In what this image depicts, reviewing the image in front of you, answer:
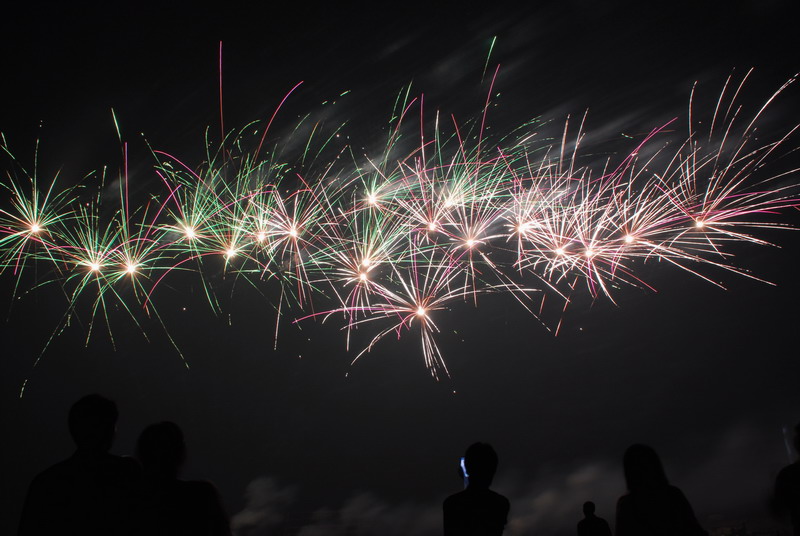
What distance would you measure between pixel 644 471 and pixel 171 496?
3272mm

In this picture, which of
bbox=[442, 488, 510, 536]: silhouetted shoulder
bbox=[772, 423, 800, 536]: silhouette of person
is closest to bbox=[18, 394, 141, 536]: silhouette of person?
bbox=[442, 488, 510, 536]: silhouetted shoulder

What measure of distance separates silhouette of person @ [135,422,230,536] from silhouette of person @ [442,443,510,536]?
1.49m

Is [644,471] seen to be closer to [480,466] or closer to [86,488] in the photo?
[480,466]

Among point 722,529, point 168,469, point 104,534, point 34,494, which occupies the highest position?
point 722,529

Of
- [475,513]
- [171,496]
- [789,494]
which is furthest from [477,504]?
[789,494]

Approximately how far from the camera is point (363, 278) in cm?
1228

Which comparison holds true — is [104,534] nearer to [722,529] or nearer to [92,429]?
[92,429]

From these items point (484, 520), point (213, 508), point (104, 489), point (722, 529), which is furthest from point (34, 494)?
point (722, 529)

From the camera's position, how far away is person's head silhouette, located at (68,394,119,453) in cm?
329

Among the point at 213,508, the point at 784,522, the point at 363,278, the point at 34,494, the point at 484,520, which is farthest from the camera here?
the point at 363,278

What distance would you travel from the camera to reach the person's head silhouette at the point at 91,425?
10.8ft

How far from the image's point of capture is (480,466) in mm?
3980

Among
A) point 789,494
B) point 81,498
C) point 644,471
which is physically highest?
point 644,471

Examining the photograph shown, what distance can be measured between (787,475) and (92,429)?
15.8 feet
